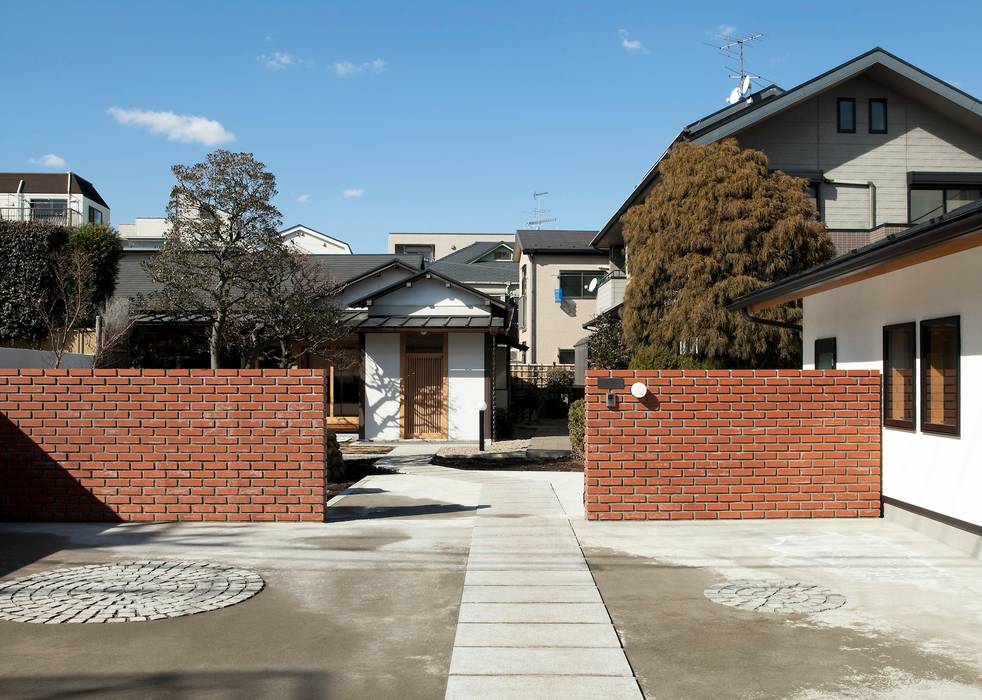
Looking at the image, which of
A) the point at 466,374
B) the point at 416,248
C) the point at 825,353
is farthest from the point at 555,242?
the point at 416,248

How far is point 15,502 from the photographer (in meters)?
9.59

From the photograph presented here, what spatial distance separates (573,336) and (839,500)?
28508 millimetres

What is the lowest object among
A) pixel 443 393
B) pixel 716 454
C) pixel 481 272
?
pixel 716 454

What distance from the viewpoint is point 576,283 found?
38094 millimetres

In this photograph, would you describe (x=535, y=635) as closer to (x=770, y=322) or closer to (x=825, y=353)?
(x=825, y=353)

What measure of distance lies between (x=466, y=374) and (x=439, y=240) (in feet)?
151

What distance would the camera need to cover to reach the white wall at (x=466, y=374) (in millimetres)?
22094

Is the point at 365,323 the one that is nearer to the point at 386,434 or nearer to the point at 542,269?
the point at 386,434

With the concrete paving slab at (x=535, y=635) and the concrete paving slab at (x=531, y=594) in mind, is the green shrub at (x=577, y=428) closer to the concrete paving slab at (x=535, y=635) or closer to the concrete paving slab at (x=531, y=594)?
the concrete paving slab at (x=531, y=594)

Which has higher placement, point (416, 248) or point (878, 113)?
point (416, 248)

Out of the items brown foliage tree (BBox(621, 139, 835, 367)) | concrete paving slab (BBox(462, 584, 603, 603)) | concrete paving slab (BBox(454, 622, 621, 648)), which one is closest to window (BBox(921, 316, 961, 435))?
concrete paving slab (BBox(462, 584, 603, 603))

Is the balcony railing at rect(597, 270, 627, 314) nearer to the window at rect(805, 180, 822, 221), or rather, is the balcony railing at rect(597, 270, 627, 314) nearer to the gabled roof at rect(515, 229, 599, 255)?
the window at rect(805, 180, 822, 221)

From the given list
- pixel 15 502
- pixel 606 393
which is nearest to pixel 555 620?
pixel 606 393

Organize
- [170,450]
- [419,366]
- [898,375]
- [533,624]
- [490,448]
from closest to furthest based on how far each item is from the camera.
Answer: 1. [533,624]
2. [898,375]
3. [170,450]
4. [490,448]
5. [419,366]
